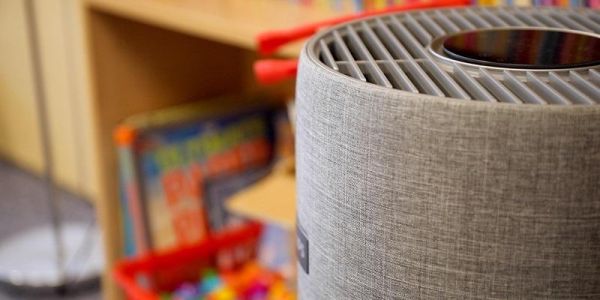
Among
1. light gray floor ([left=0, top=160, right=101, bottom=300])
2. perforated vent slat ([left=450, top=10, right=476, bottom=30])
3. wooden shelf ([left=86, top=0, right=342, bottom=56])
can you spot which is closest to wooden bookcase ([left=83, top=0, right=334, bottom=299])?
A: wooden shelf ([left=86, top=0, right=342, bottom=56])

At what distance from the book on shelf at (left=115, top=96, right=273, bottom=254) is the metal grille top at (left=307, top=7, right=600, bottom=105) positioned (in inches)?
32.4

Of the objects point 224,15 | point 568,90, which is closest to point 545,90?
point 568,90

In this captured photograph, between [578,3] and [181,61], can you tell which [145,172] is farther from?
[578,3]

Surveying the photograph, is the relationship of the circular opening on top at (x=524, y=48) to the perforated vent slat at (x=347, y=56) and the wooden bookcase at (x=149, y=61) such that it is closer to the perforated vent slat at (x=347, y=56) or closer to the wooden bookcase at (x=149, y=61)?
the perforated vent slat at (x=347, y=56)

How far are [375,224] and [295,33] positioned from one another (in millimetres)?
235

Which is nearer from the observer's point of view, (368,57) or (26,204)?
(368,57)

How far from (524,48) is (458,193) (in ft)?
0.44

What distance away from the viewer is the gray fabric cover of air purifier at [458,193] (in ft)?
1.12

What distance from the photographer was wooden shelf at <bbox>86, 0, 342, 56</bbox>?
0.95 meters

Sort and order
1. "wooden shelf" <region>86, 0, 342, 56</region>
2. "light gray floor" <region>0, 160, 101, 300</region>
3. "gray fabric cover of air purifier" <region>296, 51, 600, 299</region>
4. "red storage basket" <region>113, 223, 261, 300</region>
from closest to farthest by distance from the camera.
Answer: "gray fabric cover of air purifier" <region>296, 51, 600, 299</region>, "wooden shelf" <region>86, 0, 342, 56</region>, "red storage basket" <region>113, 223, 261, 300</region>, "light gray floor" <region>0, 160, 101, 300</region>

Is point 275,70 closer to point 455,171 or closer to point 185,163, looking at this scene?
point 455,171

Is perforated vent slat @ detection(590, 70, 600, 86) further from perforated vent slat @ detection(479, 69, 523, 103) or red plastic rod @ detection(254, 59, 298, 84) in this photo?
red plastic rod @ detection(254, 59, 298, 84)

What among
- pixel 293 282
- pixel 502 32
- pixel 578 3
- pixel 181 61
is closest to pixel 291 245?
pixel 293 282

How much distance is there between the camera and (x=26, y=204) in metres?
2.05
